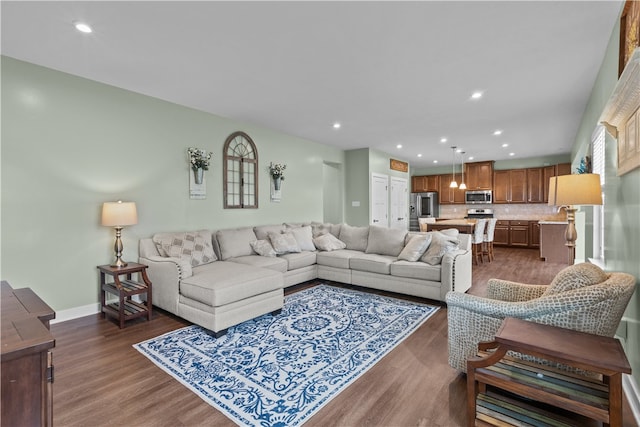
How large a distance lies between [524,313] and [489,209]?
8793mm

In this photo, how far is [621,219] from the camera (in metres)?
2.28

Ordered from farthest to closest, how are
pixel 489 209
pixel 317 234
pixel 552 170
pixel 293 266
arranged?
pixel 489 209 < pixel 552 170 < pixel 317 234 < pixel 293 266

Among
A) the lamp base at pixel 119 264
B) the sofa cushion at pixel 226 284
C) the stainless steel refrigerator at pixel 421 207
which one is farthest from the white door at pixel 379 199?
the lamp base at pixel 119 264

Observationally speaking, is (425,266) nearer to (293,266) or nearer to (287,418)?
(293,266)

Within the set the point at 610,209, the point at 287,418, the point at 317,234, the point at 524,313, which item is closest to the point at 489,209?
the point at 317,234

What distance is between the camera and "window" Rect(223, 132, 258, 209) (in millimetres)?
4961

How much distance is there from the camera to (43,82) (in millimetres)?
3139

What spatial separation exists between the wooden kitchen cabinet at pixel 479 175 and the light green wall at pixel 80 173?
26.2ft

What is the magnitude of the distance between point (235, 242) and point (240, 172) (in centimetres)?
131

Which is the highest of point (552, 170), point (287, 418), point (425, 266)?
point (552, 170)

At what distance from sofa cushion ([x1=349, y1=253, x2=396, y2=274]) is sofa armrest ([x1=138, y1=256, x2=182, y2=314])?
2.42 m

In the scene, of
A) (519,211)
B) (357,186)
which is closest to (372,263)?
(357,186)

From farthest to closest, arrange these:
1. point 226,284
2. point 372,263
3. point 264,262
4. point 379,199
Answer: point 379,199, point 372,263, point 264,262, point 226,284

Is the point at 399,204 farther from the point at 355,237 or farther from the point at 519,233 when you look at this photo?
the point at 355,237
